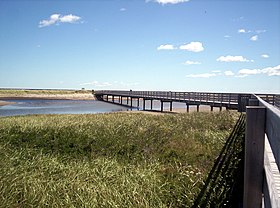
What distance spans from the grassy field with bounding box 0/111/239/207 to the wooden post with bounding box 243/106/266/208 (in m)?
3.79

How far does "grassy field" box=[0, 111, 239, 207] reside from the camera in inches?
255

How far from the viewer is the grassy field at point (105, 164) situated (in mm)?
6484

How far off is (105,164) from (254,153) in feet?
21.0

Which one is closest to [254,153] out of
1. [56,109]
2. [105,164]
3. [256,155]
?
[256,155]

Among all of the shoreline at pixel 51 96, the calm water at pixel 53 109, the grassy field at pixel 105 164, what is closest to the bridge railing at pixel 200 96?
the calm water at pixel 53 109

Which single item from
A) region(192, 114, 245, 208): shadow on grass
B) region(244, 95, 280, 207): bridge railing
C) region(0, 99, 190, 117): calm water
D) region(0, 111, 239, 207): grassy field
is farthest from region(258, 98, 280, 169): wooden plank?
region(0, 99, 190, 117): calm water

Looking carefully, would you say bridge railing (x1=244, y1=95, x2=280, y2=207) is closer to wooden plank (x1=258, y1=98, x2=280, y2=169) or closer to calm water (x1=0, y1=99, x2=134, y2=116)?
wooden plank (x1=258, y1=98, x2=280, y2=169)

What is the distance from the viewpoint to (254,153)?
255cm

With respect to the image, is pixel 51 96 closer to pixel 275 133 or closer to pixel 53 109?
pixel 53 109

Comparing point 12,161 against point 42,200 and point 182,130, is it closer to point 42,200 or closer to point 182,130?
point 42,200

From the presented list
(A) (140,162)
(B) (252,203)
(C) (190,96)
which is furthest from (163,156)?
(C) (190,96)

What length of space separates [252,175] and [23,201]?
5.50 metres

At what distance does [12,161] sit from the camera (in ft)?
28.2

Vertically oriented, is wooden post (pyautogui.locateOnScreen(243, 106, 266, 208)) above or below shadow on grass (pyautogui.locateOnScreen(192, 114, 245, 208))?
above
